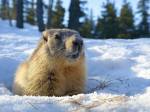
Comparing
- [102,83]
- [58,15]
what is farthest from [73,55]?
[58,15]

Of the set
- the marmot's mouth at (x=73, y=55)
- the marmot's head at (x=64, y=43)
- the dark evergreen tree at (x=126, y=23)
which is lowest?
the dark evergreen tree at (x=126, y=23)

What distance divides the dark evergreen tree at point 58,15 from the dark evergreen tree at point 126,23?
5777mm

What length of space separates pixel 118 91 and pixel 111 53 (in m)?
2.56

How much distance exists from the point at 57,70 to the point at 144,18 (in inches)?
1770

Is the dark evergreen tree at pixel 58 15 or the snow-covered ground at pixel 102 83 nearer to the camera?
the snow-covered ground at pixel 102 83

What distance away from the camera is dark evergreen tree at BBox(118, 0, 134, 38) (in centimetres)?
4521

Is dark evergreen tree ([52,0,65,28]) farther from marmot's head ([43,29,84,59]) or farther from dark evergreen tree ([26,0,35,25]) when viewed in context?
marmot's head ([43,29,84,59])

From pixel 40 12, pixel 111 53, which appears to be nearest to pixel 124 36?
pixel 40 12

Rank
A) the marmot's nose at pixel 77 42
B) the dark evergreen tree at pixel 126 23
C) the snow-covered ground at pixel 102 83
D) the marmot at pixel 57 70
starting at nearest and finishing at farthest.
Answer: the snow-covered ground at pixel 102 83
the marmot's nose at pixel 77 42
the marmot at pixel 57 70
the dark evergreen tree at pixel 126 23

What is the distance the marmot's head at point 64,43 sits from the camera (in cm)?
621

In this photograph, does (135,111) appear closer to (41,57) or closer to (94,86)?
(41,57)

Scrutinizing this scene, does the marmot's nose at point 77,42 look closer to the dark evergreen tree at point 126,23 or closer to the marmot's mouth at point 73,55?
the marmot's mouth at point 73,55

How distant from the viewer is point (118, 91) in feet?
22.7

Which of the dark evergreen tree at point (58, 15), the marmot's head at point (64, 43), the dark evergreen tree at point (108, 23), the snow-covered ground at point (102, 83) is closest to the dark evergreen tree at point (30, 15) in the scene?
the dark evergreen tree at point (58, 15)
